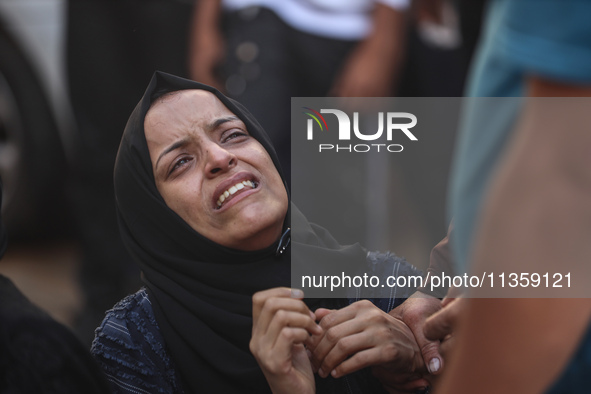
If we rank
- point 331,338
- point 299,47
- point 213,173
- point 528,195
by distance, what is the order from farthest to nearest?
point 299,47
point 213,173
point 331,338
point 528,195

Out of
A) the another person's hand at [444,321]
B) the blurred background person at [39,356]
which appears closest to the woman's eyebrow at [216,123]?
the blurred background person at [39,356]

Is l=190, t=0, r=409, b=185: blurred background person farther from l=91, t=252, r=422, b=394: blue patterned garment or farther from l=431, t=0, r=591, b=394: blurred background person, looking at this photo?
→ l=431, t=0, r=591, b=394: blurred background person

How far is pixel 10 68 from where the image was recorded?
14.5ft

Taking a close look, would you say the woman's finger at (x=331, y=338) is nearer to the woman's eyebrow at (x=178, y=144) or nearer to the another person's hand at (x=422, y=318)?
the another person's hand at (x=422, y=318)

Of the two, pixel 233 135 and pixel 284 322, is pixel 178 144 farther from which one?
pixel 284 322

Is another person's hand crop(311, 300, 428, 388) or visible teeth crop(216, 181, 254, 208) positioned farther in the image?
visible teeth crop(216, 181, 254, 208)

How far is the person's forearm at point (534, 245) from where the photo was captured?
3.15 ft

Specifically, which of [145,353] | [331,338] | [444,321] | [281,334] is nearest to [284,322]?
[281,334]

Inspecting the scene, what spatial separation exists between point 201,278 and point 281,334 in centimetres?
36

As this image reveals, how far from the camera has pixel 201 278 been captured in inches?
67.9

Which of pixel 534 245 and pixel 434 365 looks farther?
pixel 434 365

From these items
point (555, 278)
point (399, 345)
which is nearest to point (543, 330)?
point (555, 278)

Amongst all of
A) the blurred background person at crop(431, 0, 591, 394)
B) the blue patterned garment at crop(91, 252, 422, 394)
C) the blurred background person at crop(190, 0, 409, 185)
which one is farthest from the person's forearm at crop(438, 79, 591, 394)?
the blurred background person at crop(190, 0, 409, 185)

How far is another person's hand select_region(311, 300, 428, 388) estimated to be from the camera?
1.52 m
